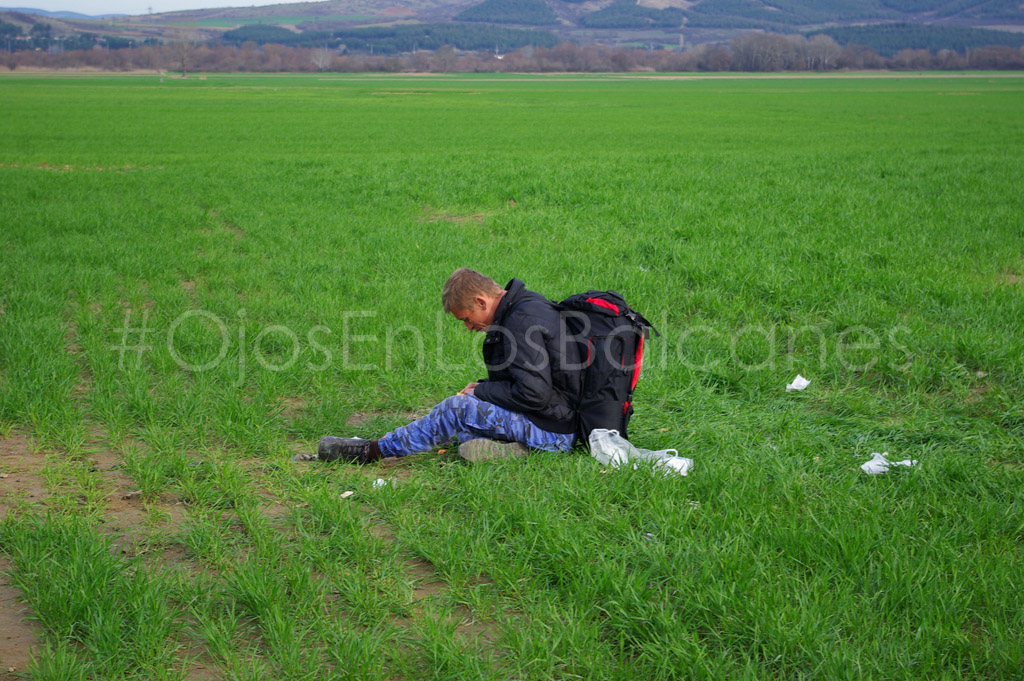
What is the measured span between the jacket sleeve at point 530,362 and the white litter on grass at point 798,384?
222cm

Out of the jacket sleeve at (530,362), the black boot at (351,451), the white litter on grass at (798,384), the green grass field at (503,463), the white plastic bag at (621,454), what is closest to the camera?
the green grass field at (503,463)

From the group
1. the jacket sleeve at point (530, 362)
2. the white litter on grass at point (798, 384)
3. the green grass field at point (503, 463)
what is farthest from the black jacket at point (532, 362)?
the white litter on grass at point (798, 384)

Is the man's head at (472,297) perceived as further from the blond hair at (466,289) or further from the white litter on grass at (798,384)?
the white litter on grass at (798,384)

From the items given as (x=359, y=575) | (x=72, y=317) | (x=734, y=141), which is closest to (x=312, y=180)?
(x=72, y=317)

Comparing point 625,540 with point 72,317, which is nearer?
point 625,540

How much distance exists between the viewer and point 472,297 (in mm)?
4156

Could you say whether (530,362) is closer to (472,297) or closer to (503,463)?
(472,297)

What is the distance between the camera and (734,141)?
27.5m

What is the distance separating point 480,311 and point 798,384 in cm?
261

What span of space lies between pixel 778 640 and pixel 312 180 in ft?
50.1

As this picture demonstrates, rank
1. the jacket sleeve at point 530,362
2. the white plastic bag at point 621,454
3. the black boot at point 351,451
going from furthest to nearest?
the black boot at point 351,451
the white plastic bag at point 621,454
the jacket sleeve at point 530,362

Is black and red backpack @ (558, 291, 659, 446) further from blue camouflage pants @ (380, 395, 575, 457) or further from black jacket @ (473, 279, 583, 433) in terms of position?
blue camouflage pants @ (380, 395, 575, 457)

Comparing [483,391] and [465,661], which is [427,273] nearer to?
[483,391]

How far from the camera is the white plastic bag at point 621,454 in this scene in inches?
164
